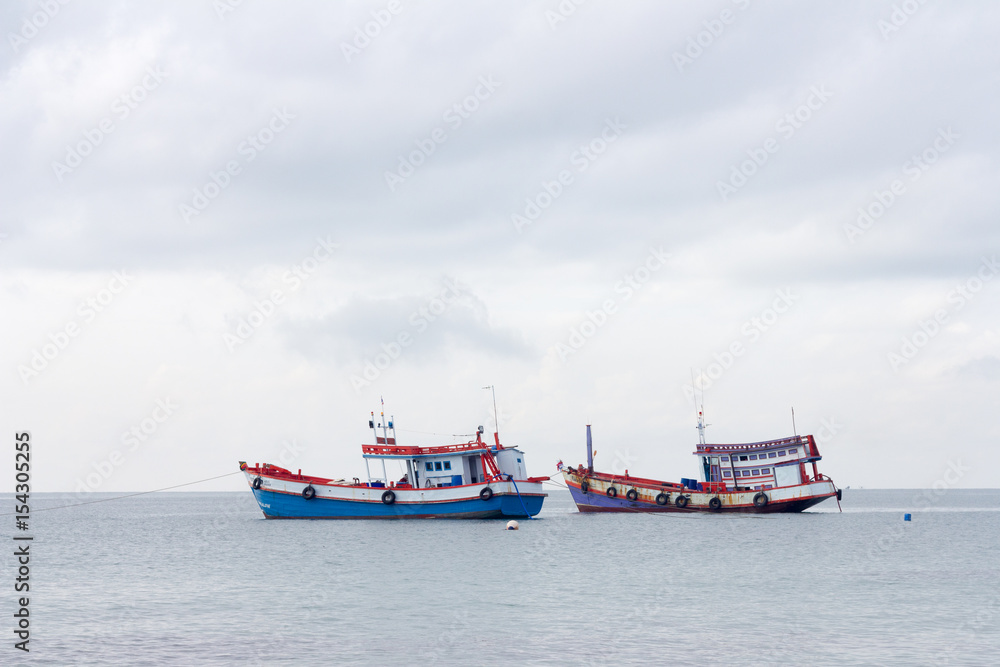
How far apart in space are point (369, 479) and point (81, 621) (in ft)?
114

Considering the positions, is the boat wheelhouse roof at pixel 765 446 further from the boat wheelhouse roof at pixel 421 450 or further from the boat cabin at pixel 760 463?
the boat wheelhouse roof at pixel 421 450

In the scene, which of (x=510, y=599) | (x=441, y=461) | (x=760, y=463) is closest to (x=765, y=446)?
(x=760, y=463)

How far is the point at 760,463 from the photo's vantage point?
7200 cm

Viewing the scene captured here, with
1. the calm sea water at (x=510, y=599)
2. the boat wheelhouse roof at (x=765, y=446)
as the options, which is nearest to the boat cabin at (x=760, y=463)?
the boat wheelhouse roof at (x=765, y=446)

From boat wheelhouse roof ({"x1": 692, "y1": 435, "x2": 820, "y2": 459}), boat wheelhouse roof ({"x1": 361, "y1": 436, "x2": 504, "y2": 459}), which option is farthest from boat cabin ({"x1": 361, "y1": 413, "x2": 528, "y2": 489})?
boat wheelhouse roof ({"x1": 692, "y1": 435, "x2": 820, "y2": 459})

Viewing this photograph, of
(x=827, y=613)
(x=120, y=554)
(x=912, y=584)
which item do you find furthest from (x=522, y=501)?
(x=827, y=613)

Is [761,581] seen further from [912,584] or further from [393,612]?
[393,612]

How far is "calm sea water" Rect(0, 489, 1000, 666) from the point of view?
25359 mm

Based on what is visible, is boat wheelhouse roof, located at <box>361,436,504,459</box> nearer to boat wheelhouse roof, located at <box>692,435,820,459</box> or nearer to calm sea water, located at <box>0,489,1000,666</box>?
calm sea water, located at <box>0,489,1000,666</box>

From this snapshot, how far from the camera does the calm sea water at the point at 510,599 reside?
25.4 metres

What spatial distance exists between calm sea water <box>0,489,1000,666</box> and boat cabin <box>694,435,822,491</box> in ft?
35.4

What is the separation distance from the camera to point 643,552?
163 ft

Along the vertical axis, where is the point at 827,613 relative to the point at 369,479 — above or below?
below

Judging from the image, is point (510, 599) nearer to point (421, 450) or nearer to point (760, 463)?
point (421, 450)
